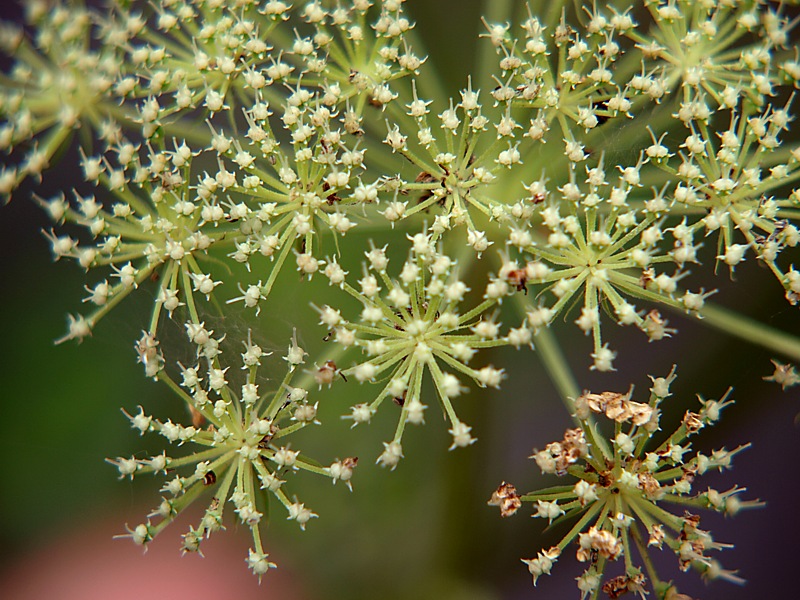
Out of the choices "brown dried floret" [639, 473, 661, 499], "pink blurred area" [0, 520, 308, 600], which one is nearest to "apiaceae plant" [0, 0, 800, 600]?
→ "brown dried floret" [639, 473, 661, 499]

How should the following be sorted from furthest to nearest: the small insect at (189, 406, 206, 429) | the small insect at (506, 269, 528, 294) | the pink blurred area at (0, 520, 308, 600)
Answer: the pink blurred area at (0, 520, 308, 600) → the small insect at (189, 406, 206, 429) → the small insect at (506, 269, 528, 294)

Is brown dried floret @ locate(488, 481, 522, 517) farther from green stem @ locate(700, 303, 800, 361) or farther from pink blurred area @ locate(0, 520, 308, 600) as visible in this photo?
pink blurred area @ locate(0, 520, 308, 600)

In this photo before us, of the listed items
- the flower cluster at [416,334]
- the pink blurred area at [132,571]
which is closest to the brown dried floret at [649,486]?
the flower cluster at [416,334]

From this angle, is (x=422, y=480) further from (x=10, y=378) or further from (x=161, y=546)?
(x=10, y=378)

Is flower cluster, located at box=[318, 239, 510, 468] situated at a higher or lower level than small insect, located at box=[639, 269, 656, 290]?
lower

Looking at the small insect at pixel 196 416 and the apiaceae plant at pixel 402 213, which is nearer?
the apiaceae plant at pixel 402 213

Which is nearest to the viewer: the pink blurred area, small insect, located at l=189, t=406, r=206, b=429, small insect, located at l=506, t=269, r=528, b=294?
small insect, located at l=506, t=269, r=528, b=294

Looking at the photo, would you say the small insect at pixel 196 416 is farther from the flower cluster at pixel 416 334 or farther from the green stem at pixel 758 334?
the green stem at pixel 758 334

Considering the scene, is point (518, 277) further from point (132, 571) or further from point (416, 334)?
point (132, 571)

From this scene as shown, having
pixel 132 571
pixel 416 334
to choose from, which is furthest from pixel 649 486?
pixel 132 571

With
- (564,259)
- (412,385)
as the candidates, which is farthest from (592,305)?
(412,385)
